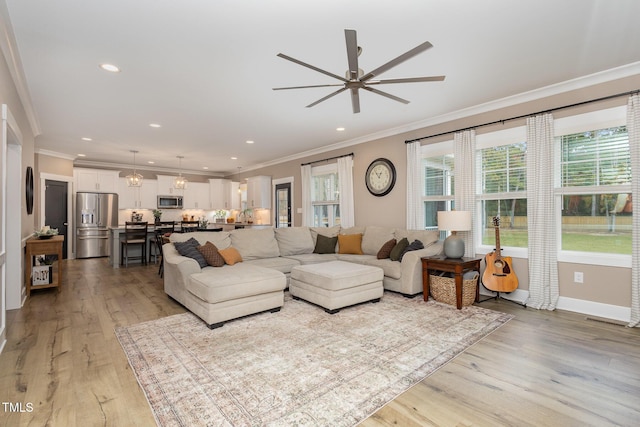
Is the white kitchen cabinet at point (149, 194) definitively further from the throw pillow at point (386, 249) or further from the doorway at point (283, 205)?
the throw pillow at point (386, 249)

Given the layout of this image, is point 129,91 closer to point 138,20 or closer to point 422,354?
point 138,20

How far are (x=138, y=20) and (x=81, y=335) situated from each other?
2833 mm

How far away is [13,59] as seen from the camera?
2.94 metres

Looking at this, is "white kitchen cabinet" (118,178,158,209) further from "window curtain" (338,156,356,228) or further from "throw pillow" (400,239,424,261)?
"throw pillow" (400,239,424,261)

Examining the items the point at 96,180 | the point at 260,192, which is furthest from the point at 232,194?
the point at 96,180

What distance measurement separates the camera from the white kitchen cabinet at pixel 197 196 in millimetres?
10078

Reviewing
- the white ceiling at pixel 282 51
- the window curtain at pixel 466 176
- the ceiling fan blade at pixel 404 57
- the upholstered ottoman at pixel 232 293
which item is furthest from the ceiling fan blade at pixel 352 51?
the window curtain at pixel 466 176

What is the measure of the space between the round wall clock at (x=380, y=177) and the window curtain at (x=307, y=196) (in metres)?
1.71

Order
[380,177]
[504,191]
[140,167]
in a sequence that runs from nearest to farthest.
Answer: [504,191] < [380,177] < [140,167]

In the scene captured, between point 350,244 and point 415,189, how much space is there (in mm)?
1427

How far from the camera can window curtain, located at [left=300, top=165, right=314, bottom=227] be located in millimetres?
7387

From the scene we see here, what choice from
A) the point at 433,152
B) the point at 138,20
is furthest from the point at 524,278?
the point at 138,20

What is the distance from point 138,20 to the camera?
2.39 metres

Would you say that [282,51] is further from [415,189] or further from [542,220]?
[542,220]
